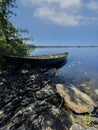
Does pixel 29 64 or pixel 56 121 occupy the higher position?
pixel 56 121

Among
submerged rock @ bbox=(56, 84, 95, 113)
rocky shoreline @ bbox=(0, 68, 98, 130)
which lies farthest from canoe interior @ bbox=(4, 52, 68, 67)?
submerged rock @ bbox=(56, 84, 95, 113)

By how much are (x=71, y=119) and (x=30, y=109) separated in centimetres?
240

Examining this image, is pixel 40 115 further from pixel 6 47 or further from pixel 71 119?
pixel 6 47

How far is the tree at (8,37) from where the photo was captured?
25.0 m

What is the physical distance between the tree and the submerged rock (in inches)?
438

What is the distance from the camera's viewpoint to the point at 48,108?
14.3 meters

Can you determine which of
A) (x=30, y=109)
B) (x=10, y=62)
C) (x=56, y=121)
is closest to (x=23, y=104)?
(x=30, y=109)

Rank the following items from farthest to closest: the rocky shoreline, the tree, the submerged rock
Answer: the tree → the submerged rock → the rocky shoreline

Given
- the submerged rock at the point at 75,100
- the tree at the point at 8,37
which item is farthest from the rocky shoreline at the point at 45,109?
the tree at the point at 8,37

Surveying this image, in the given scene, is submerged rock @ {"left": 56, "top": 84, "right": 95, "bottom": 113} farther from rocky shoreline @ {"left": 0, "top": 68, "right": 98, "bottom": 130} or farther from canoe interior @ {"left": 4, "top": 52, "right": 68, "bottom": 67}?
canoe interior @ {"left": 4, "top": 52, "right": 68, "bottom": 67}

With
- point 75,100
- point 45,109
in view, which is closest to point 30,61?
point 75,100

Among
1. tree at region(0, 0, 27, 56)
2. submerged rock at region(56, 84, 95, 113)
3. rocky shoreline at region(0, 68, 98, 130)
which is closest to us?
rocky shoreline at region(0, 68, 98, 130)

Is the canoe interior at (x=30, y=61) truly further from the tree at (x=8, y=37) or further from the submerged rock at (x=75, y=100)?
the submerged rock at (x=75, y=100)

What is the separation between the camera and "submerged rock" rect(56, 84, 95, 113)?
14739 mm
